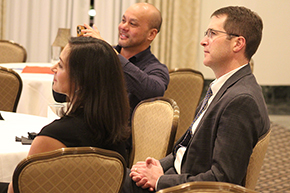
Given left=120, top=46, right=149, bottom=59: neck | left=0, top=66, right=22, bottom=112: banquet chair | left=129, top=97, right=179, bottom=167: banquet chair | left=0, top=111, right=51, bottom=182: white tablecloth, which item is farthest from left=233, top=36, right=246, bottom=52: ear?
left=0, top=66, right=22, bottom=112: banquet chair

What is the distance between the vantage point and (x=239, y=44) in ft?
5.81

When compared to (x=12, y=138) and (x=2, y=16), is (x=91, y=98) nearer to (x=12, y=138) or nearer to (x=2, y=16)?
(x=12, y=138)

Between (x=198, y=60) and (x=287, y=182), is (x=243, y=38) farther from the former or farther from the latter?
(x=198, y=60)

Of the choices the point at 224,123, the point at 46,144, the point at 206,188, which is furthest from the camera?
the point at 224,123

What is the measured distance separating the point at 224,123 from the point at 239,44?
0.41 metres

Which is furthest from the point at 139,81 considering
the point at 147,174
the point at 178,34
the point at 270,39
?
the point at 270,39

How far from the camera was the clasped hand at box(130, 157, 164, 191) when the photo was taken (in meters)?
1.80

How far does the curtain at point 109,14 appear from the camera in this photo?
6.04m

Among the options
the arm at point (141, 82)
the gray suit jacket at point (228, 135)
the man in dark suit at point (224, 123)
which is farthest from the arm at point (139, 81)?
the gray suit jacket at point (228, 135)

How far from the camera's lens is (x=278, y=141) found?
16.0 feet

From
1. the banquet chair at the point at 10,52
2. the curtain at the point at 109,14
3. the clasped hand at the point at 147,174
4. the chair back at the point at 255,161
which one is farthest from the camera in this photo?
the curtain at the point at 109,14

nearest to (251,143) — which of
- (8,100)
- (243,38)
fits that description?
(243,38)

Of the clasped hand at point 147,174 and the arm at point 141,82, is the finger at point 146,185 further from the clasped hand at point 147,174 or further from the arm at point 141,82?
the arm at point 141,82

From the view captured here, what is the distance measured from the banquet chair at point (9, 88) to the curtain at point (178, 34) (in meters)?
3.56
